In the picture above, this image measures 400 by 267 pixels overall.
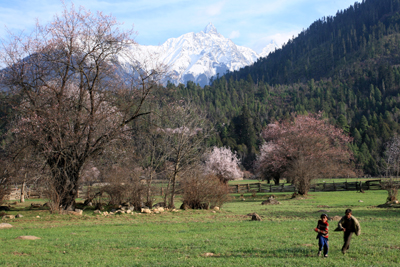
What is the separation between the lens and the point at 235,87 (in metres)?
162

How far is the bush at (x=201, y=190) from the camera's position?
20.1m

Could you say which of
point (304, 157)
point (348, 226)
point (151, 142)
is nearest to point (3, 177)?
point (151, 142)

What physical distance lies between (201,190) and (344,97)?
12660 centimetres

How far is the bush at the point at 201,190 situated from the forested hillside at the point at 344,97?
65688mm

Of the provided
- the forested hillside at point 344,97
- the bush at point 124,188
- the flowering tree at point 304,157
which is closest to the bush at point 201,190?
the bush at point 124,188

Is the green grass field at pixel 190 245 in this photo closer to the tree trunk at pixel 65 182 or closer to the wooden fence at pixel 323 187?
the tree trunk at pixel 65 182

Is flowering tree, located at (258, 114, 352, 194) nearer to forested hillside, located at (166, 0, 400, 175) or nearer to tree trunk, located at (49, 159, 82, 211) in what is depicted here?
tree trunk, located at (49, 159, 82, 211)

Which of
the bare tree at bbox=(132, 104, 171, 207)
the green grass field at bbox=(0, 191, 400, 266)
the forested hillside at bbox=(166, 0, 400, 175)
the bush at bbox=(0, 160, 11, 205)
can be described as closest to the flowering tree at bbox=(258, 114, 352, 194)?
the bare tree at bbox=(132, 104, 171, 207)

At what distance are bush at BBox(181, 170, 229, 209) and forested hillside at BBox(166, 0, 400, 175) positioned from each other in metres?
65.7

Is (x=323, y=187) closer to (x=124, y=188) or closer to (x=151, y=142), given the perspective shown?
(x=151, y=142)

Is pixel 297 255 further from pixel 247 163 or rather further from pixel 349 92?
pixel 349 92

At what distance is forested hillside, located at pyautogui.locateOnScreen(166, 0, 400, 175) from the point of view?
89.8 meters

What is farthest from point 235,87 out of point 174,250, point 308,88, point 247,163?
point 174,250

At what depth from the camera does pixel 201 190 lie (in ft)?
66.3
